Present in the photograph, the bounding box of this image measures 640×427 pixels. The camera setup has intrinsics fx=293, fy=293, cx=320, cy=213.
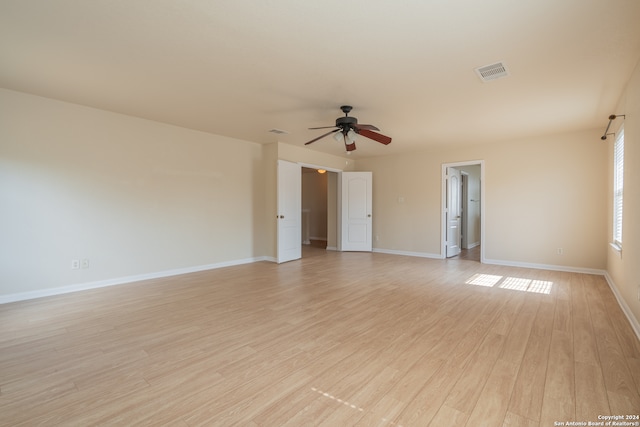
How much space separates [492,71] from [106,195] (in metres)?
5.21

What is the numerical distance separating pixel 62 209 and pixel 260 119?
9.75 ft

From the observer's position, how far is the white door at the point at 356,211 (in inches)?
303

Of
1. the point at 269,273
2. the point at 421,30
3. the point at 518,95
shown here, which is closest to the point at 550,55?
the point at 518,95

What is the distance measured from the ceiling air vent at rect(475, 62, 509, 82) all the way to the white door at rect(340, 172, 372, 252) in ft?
15.1

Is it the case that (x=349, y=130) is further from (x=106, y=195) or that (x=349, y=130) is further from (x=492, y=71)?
(x=106, y=195)

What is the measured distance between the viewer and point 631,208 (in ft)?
10.0

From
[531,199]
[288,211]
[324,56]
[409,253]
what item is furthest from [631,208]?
[288,211]

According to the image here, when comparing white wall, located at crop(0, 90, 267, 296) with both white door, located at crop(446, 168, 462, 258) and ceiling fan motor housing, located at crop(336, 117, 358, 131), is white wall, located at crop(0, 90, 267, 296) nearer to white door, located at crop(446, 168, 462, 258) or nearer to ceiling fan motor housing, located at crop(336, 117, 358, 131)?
ceiling fan motor housing, located at crop(336, 117, 358, 131)

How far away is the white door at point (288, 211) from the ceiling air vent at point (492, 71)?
3939mm

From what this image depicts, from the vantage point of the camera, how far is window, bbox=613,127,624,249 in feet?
12.6

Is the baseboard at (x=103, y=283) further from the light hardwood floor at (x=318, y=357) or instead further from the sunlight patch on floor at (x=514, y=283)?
the sunlight patch on floor at (x=514, y=283)

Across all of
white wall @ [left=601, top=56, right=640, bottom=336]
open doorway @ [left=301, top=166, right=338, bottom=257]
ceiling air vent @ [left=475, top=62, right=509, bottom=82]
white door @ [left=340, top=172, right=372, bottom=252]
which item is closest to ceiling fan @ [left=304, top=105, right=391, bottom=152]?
ceiling air vent @ [left=475, top=62, right=509, bottom=82]

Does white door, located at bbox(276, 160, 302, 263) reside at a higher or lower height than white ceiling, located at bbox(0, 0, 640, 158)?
lower

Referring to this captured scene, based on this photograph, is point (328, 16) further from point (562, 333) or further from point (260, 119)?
point (562, 333)
